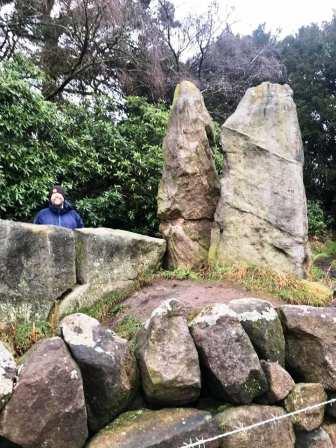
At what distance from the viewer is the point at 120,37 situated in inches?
444

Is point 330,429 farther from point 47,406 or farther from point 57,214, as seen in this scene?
point 57,214

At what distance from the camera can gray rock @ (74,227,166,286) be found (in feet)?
16.3

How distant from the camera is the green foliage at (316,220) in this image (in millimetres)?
12820

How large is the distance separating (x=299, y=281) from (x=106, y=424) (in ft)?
10.9

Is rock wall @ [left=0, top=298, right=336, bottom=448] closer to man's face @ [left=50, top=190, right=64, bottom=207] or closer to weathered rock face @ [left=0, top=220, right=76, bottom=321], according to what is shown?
weathered rock face @ [left=0, top=220, right=76, bottom=321]

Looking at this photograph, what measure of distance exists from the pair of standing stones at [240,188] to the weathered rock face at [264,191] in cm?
1

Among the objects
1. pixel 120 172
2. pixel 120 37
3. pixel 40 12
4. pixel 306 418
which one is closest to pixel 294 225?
pixel 306 418

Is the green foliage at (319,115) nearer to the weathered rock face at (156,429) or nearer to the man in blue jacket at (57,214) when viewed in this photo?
the man in blue jacket at (57,214)

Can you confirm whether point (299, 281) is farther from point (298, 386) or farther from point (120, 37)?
point (120, 37)

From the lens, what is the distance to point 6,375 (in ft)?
10.1

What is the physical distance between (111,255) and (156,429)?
231cm

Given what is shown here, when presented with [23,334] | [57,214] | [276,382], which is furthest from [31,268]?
[276,382]

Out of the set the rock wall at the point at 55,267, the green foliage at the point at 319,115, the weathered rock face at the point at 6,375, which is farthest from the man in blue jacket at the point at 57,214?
the green foliage at the point at 319,115

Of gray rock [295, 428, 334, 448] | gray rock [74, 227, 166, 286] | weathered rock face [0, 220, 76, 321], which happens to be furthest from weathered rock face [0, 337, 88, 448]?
gray rock [295, 428, 334, 448]
